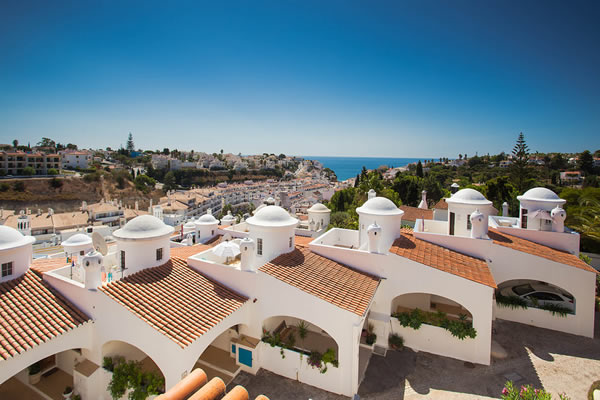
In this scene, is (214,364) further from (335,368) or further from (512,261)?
(512,261)

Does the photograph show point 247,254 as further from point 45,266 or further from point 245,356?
point 45,266

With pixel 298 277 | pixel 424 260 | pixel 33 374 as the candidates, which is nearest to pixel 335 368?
pixel 298 277

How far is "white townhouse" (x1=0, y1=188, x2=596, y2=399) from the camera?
10859mm

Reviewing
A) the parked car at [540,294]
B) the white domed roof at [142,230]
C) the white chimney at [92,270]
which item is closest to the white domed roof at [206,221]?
the white domed roof at [142,230]

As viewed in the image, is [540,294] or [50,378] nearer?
[50,378]

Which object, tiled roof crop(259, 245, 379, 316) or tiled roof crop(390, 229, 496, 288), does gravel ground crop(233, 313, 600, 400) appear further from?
tiled roof crop(390, 229, 496, 288)

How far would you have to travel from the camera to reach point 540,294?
643 inches

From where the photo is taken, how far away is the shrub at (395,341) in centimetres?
1362

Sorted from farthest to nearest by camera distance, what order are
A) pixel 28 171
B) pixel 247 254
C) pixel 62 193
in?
pixel 28 171
pixel 62 193
pixel 247 254

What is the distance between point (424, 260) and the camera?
13.7 meters

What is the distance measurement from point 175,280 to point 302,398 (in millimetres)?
6661

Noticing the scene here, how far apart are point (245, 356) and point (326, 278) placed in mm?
4420

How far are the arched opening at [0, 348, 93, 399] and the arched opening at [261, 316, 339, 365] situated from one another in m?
6.81

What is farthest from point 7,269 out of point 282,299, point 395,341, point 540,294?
point 540,294
